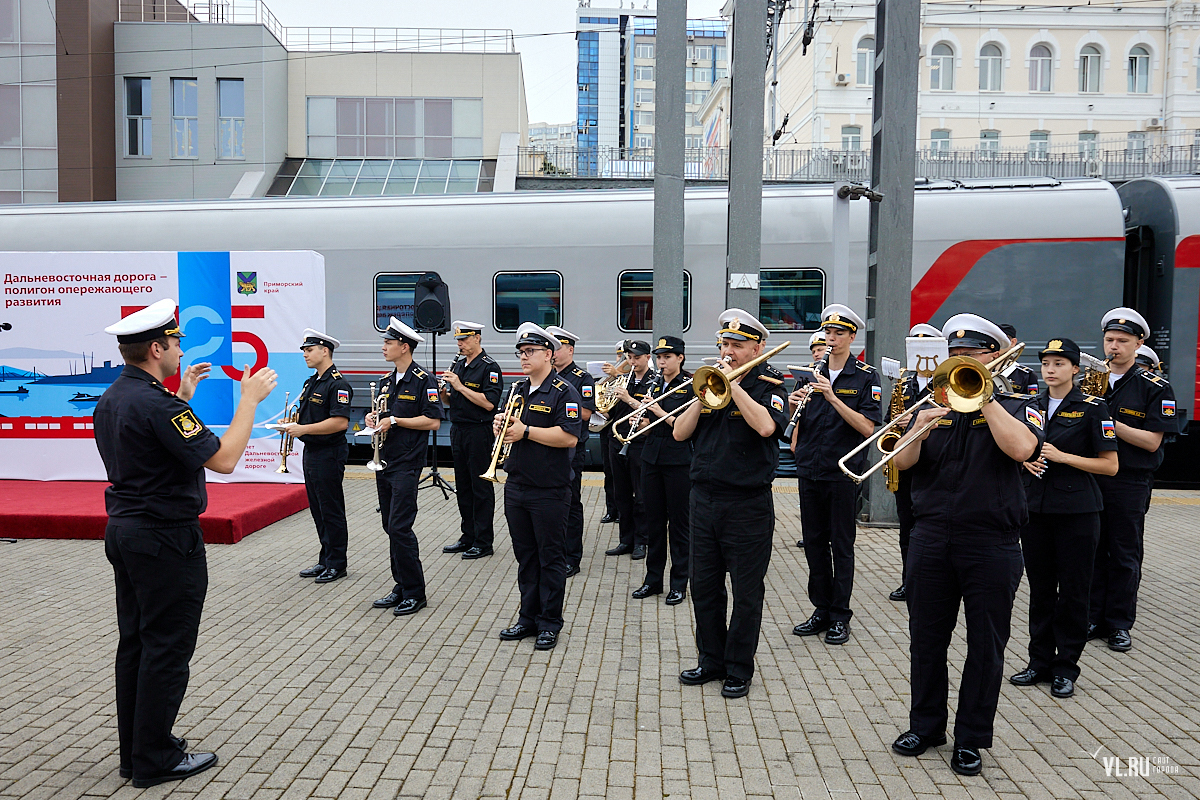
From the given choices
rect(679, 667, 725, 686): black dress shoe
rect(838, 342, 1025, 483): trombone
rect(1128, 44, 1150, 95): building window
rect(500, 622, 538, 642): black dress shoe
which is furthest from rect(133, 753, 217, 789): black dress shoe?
rect(1128, 44, 1150, 95): building window

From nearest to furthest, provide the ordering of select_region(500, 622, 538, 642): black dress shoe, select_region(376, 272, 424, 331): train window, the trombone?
the trombone → select_region(500, 622, 538, 642): black dress shoe → select_region(376, 272, 424, 331): train window

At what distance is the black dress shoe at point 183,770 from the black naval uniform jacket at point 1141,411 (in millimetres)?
5543

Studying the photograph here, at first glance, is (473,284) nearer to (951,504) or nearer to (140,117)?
(951,504)

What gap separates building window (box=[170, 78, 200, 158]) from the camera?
2484 centimetres

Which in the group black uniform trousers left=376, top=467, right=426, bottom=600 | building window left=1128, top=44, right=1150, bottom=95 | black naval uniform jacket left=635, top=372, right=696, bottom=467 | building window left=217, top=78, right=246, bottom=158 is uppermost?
building window left=1128, top=44, right=1150, bottom=95

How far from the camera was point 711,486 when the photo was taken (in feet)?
15.6

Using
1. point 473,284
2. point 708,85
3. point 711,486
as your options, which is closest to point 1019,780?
point 711,486

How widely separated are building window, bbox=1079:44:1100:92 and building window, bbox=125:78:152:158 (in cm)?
3389

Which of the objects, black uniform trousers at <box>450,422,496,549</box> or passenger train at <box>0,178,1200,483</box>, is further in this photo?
passenger train at <box>0,178,1200,483</box>

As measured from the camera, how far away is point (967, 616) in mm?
3941

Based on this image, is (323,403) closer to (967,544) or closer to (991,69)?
(967,544)

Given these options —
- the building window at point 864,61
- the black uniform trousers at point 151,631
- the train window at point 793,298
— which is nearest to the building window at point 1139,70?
the building window at point 864,61

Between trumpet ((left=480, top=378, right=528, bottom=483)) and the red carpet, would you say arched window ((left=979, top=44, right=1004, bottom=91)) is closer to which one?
the red carpet

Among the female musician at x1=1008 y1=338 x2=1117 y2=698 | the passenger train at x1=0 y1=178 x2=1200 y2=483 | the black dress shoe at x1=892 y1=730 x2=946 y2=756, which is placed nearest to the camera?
→ the black dress shoe at x1=892 y1=730 x2=946 y2=756
